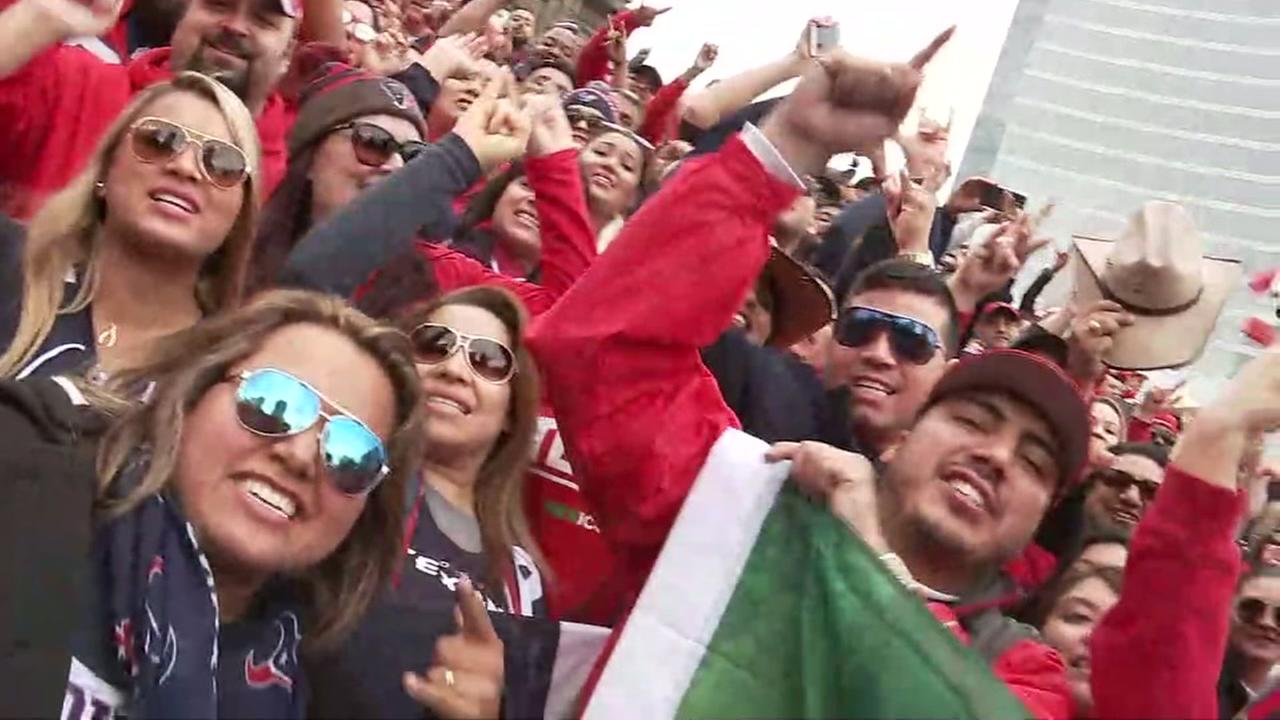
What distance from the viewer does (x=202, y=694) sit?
5.65ft

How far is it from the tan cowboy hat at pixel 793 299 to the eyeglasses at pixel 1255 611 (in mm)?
1325

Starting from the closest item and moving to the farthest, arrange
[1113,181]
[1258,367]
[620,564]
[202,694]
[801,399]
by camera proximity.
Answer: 1. [202,694]
2. [1258,367]
3. [620,564]
4. [801,399]
5. [1113,181]

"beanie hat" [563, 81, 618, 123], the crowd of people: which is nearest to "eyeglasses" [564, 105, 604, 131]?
"beanie hat" [563, 81, 618, 123]

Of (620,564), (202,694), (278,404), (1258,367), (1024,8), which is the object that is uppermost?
(1024,8)

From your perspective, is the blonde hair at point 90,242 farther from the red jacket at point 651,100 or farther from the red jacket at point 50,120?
the red jacket at point 651,100

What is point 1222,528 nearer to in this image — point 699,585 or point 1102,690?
point 1102,690

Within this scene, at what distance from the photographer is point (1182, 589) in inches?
79.6

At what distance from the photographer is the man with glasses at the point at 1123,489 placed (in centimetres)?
391

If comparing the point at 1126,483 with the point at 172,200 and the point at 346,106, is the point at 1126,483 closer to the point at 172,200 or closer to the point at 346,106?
the point at 346,106

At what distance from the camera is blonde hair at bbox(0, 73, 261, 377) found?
94.1 inches

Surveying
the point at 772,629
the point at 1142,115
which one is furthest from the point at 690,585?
the point at 1142,115

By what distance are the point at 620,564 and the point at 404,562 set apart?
37 centimetres

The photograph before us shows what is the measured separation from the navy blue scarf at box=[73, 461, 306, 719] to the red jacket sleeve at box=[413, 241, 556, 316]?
152 centimetres

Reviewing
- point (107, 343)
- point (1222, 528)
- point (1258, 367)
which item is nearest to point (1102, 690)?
point (1222, 528)
